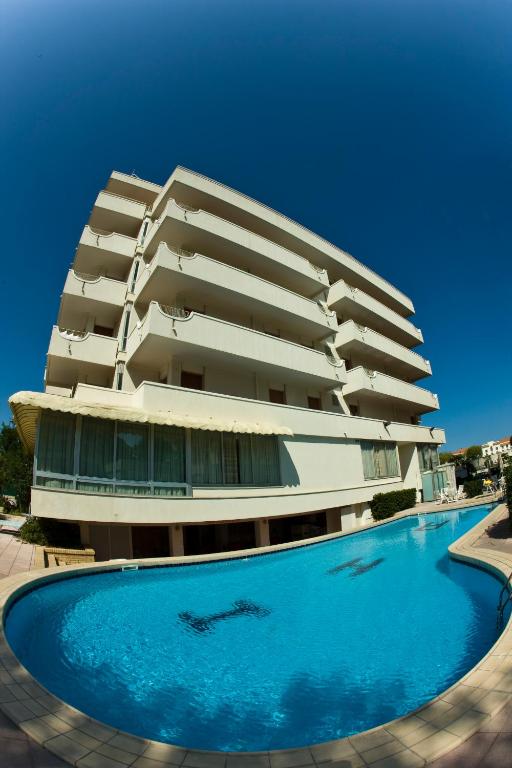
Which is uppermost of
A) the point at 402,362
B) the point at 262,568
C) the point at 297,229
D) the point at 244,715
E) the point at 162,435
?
the point at 297,229

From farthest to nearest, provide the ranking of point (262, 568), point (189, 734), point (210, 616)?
point (262, 568), point (210, 616), point (189, 734)

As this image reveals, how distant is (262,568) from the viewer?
40.2 ft

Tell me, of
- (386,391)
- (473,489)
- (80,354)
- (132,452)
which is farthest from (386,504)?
(80,354)

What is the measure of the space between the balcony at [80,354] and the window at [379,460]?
1698cm

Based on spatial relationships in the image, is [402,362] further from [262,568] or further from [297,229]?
[262,568]

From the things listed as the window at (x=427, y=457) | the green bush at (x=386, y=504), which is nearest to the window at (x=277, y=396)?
the green bush at (x=386, y=504)

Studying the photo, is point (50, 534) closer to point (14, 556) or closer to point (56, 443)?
point (14, 556)

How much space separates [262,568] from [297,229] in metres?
21.9

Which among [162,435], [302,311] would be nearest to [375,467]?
[302,311]

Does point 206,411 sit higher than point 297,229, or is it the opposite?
point 297,229

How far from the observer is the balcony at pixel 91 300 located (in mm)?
19641

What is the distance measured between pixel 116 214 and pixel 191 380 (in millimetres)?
13081

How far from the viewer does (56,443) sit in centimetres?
1212

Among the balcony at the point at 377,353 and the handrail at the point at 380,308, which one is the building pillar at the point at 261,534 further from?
the handrail at the point at 380,308
